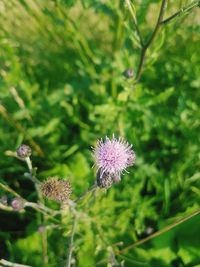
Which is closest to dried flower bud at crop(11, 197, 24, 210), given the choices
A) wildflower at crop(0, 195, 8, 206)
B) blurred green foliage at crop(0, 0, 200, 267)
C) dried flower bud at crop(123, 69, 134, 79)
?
Result: wildflower at crop(0, 195, 8, 206)

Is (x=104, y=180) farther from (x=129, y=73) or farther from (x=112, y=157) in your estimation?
(x=129, y=73)

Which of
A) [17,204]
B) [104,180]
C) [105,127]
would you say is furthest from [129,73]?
[17,204]

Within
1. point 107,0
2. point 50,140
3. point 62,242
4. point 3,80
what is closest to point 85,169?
point 50,140

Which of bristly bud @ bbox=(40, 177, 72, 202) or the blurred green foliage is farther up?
the blurred green foliage

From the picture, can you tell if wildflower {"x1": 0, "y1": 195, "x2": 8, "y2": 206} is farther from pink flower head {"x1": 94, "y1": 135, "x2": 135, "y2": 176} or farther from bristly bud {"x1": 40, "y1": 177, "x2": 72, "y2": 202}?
pink flower head {"x1": 94, "y1": 135, "x2": 135, "y2": 176}

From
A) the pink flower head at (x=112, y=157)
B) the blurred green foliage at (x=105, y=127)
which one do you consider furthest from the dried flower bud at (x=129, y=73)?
A: the pink flower head at (x=112, y=157)

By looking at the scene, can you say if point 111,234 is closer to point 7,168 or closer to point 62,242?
point 62,242
